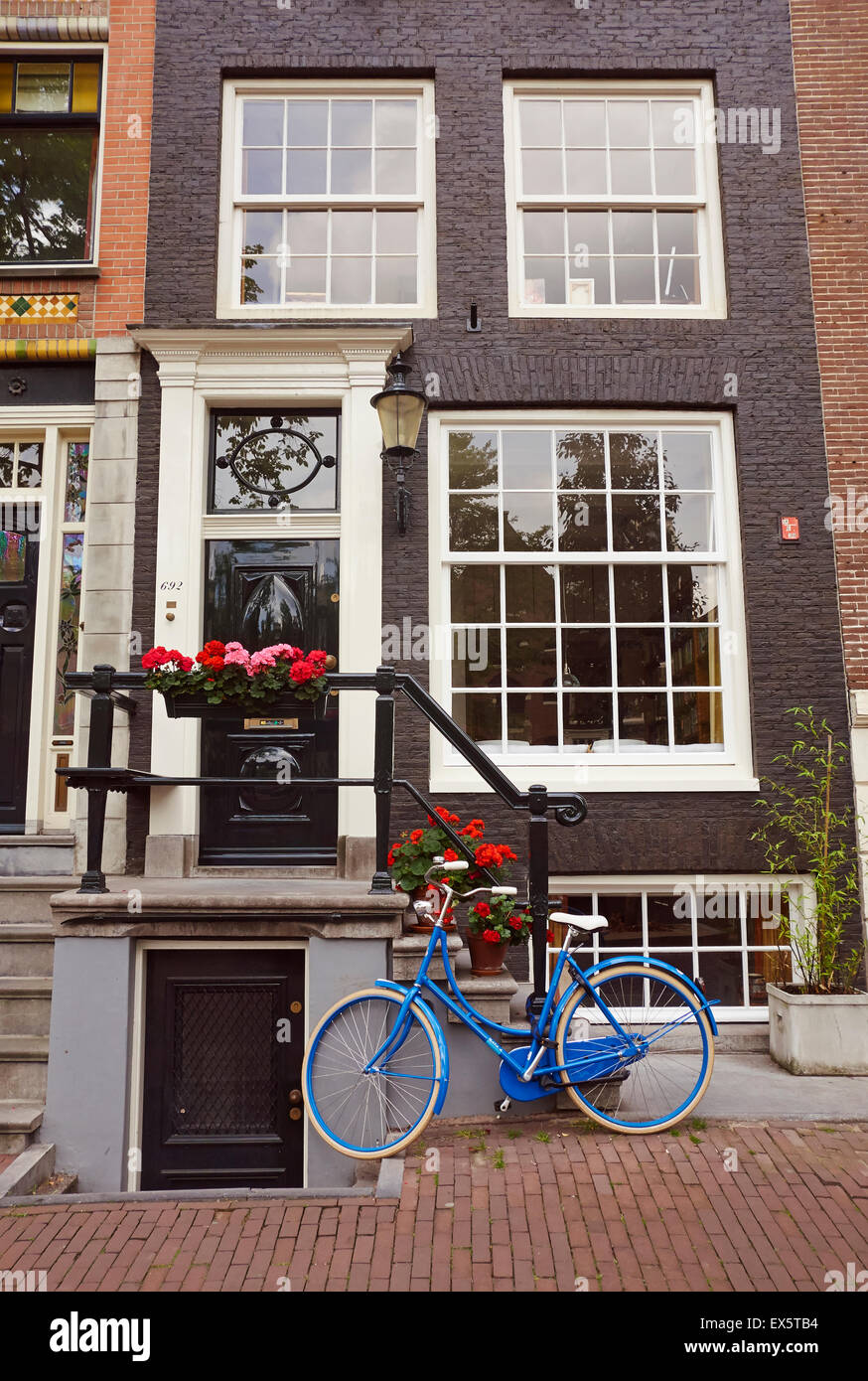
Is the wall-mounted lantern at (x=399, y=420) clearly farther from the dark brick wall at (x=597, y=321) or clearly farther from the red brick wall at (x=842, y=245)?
the red brick wall at (x=842, y=245)

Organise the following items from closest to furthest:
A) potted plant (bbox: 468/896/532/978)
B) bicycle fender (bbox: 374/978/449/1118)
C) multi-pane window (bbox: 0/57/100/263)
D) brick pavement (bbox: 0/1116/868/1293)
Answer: brick pavement (bbox: 0/1116/868/1293) < bicycle fender (bbox: 374/978/449/1118) < potted plant (bbox: 468/896/532/978) < multi-pane window (bbox: 0/57/100/263)

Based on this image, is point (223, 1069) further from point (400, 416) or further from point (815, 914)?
point (400, 416)

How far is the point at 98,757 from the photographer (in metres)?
4.46

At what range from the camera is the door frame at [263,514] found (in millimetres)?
5988

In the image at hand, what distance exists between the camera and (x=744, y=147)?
6641 millimetres

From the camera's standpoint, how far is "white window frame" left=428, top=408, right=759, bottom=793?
19.9 feet

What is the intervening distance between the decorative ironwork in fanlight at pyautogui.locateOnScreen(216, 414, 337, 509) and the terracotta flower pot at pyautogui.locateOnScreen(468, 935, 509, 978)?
142 inches

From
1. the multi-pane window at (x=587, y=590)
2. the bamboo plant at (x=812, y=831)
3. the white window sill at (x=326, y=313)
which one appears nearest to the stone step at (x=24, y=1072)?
the multi-pane window at (x=587, y=590)

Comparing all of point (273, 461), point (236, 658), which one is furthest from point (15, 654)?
point (236, 658)

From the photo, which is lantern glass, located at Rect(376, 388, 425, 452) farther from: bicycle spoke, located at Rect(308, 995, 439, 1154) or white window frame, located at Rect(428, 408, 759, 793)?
bicycle spoke, located at Rect(308, 995, 439, 1154)

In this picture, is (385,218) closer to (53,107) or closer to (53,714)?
(53,107)

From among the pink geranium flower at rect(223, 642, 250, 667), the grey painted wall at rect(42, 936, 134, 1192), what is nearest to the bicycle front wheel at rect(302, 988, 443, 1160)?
the grey painted wall at rect(42, 936, 134, 1192)

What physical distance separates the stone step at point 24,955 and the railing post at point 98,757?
2.22 feet

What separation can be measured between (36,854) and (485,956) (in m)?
3.31
